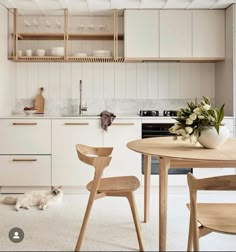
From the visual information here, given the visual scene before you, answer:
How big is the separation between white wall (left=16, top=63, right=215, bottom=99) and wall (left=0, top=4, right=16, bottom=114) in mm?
239

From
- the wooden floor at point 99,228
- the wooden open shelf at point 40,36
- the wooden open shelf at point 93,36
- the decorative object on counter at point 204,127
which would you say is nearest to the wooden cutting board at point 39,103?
the wooden open shelf at point 40,36

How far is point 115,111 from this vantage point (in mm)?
4766

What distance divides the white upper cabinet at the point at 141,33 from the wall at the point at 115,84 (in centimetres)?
41

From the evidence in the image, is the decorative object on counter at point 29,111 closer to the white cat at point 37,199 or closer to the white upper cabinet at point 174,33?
the white cat at point 37,199

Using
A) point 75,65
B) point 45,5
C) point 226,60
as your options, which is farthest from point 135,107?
point 45,5

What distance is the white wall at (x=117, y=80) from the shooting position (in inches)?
187

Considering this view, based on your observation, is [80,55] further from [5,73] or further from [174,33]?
[174,33]

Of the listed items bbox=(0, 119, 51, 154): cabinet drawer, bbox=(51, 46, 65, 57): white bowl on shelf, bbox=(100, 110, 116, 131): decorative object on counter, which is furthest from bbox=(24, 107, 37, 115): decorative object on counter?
bbox=(100, 110, 116, 131): decorative object on counter

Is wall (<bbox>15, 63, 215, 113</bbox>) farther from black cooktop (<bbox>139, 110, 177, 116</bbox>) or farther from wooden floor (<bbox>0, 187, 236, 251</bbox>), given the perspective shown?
wooden floor (<bbox>0, 187, 236, 251</bbox>)

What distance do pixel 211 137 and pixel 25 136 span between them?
2288 millimetres

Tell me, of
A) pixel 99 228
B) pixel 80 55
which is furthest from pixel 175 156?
pixel 80 55

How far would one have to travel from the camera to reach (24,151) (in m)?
4.11

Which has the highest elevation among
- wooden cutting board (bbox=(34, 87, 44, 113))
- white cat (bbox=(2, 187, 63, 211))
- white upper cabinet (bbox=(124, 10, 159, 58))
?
white upper cabinet (bbox=(124, 10, 159, 58))

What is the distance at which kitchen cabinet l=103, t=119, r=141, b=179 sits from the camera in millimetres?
4125
